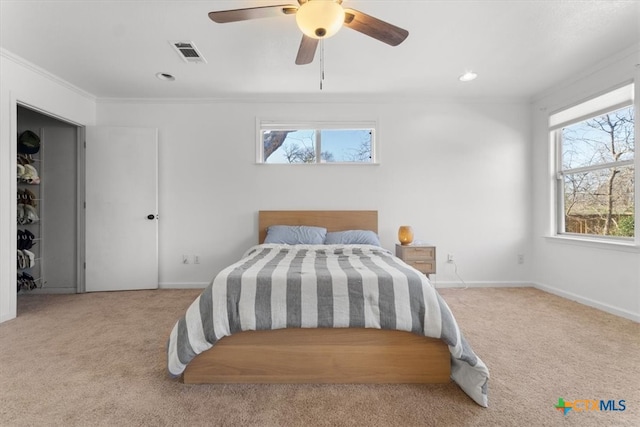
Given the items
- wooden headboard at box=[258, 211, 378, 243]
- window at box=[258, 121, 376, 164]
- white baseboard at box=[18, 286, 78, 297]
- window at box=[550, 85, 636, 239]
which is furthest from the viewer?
window at box=[258, 121, 376, 164]

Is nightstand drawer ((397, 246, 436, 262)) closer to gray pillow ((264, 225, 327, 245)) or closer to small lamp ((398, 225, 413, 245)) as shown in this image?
small lamp ((398, 225, 413, 245))

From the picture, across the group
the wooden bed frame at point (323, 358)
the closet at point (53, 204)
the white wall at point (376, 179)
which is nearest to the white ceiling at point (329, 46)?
the white wall at point (376, 179)

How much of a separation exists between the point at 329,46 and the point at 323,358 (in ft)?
8.08

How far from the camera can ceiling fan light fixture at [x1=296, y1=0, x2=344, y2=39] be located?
4.93 feet

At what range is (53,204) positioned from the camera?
3.60m

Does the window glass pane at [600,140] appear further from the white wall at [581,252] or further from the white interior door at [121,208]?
the white interior door at [121,208]

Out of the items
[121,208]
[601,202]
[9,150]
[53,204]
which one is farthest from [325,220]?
[53,204]

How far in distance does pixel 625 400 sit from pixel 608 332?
1.09 metres

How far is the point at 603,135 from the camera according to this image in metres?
3.04

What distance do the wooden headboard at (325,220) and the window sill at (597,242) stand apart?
2.10m

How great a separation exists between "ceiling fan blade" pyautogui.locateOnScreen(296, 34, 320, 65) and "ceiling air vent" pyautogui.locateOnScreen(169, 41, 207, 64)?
44.8 inches

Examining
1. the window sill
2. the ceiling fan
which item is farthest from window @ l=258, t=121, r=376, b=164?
the window sill

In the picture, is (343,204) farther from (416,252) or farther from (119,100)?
(119,100)

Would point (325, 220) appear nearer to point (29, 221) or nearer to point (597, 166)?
point (597, 166)
